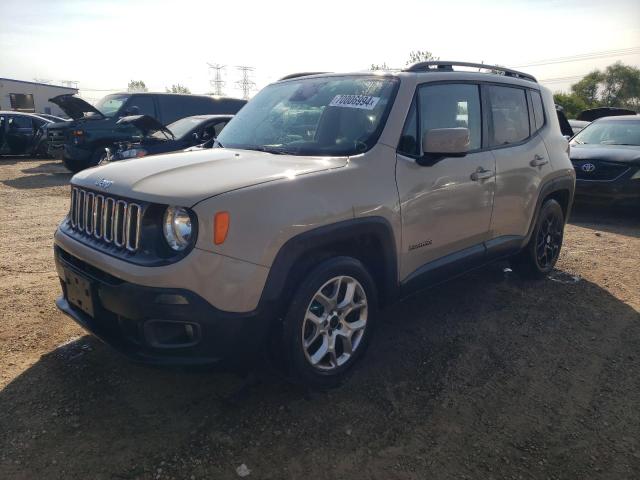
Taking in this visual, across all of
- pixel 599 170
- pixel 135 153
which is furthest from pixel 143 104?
pixel 599 170

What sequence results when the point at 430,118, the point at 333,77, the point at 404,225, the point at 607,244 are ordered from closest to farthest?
the point at 404,225 → the point at 430,118 → the point at 333,77 → the point at 607,244

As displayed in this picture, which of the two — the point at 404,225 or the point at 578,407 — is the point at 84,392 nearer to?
the point at 404,225

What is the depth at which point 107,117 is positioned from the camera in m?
11.1

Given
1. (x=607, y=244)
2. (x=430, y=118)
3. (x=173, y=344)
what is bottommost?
(x=607, y=244)

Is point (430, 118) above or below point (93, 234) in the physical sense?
above

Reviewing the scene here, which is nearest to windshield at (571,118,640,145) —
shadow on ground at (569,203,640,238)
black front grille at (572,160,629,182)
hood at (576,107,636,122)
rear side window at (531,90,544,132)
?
black front grille at (572,160,629,182)

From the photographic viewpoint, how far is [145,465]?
7.63 feet

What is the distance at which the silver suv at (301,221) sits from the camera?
7.79ft

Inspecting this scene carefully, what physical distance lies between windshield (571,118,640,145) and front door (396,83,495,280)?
6074 mm

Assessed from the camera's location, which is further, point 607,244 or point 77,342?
point 607,244

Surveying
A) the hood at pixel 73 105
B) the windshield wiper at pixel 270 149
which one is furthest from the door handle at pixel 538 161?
the hood at pixel 73 105

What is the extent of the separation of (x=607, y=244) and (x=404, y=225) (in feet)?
14.7

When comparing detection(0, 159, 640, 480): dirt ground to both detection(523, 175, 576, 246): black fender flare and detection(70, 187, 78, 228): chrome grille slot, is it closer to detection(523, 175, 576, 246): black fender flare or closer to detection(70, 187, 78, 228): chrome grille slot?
detection(523, 175, 576, 246): black fender flare

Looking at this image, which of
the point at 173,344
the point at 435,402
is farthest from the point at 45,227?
the point at 435,402
